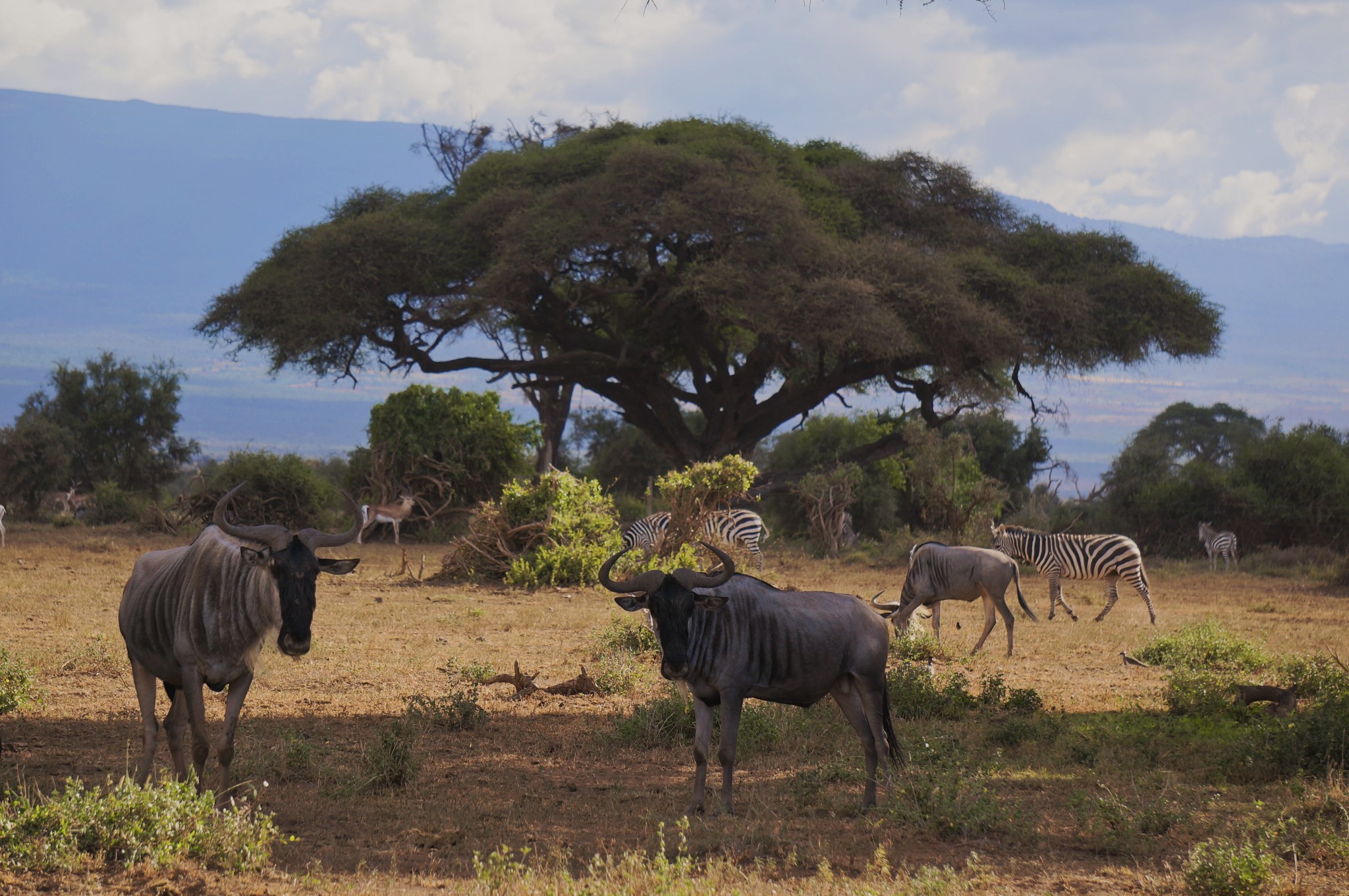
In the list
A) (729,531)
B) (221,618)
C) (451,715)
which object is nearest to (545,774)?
(451,715)

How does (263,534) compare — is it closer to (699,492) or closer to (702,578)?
(702,578)

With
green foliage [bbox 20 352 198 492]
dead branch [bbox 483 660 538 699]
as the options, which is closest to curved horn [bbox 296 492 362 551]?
dead branch [bbox 483 660 538 699]

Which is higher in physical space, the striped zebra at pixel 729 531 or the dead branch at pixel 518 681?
the striped zebra at pixel 729 531

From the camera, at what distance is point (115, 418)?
35.2 metres

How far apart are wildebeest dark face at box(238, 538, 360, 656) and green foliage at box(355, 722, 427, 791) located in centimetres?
120

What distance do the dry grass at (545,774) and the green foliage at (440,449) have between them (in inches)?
520

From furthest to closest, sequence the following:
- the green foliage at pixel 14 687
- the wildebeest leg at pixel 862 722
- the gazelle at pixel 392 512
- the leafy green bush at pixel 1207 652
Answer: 1. the gazelle at pixel 392 512
2. the leafy green bush at pixel 1207 652
3. the green foliage at pixel 14 687
4. the wildebeest leg at pixel 862 722

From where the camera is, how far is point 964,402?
3028 centimetres

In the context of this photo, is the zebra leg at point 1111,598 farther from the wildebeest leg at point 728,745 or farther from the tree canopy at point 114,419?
the tree canopy at point 114,419

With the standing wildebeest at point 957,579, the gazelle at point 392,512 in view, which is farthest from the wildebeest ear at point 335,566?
the gazelle at point 392,512

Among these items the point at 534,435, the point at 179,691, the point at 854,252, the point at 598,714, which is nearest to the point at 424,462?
the point at 534,435

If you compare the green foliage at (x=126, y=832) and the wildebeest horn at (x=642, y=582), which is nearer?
the green foliage at (x=126, y=832)

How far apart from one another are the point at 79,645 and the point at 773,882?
8.61 metres

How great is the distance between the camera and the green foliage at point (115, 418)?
35.1m
